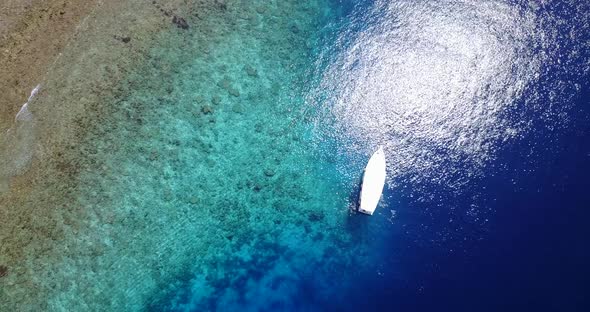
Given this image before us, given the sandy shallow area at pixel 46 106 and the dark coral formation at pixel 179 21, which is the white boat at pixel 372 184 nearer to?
the dark coral formation at pixel 179 21

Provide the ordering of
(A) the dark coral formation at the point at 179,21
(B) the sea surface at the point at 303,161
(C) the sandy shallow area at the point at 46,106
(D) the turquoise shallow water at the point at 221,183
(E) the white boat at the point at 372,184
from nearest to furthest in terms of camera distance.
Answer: (C) the sandy shallow area at the point at 46,106
(B) the sea surface at the point at 303,161
(D) the turquoise shallow water at the point at 221,183
(E) the white boat at the point at 372,184
(A) the dark coral formation at the point at 179,21

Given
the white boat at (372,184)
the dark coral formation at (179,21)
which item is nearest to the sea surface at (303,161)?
the dark coral formation at (179,21)

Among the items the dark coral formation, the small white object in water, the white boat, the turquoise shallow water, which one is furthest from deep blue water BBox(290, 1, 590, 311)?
the small white object in water

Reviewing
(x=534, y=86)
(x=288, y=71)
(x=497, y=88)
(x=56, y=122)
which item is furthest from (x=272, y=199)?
(x=534, y=86)

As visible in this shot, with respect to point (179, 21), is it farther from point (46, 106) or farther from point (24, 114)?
point (24, 114)

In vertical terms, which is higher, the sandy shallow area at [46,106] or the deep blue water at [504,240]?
the sandy shallow area at [46,106]

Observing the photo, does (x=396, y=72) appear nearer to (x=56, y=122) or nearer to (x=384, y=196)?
(x=384, y=196)

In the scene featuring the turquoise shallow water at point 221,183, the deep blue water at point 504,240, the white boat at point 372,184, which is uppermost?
the turquoise shallow water at point 221,183
